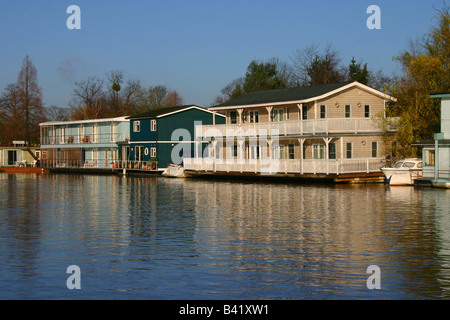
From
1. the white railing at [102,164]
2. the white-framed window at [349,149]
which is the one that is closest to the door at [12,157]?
the white railing at [102,164]

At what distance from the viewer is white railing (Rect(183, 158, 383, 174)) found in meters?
48.2

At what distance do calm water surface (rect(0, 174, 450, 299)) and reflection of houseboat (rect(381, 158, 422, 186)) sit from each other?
27.5 feet

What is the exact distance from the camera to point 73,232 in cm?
2484

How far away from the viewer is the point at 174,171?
65000 millimetres

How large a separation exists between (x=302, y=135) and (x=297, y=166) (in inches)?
111

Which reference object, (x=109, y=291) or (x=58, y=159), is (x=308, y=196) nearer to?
(x=109, y=291)

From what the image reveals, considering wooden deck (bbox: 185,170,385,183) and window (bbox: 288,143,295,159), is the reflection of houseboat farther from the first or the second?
window (bbox: 288,143,295,159)

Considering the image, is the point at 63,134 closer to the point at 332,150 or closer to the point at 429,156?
the point at 332,150

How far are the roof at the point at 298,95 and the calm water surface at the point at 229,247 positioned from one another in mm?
18382

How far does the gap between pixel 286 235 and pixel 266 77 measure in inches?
3315

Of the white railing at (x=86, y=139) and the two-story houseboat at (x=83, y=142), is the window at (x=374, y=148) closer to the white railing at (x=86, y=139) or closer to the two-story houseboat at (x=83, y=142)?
the two-story houseboat at (x=83, y=142)

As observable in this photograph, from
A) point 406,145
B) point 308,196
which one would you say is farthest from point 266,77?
point 308,196

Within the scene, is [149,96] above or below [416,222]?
above

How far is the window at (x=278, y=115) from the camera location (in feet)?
192
